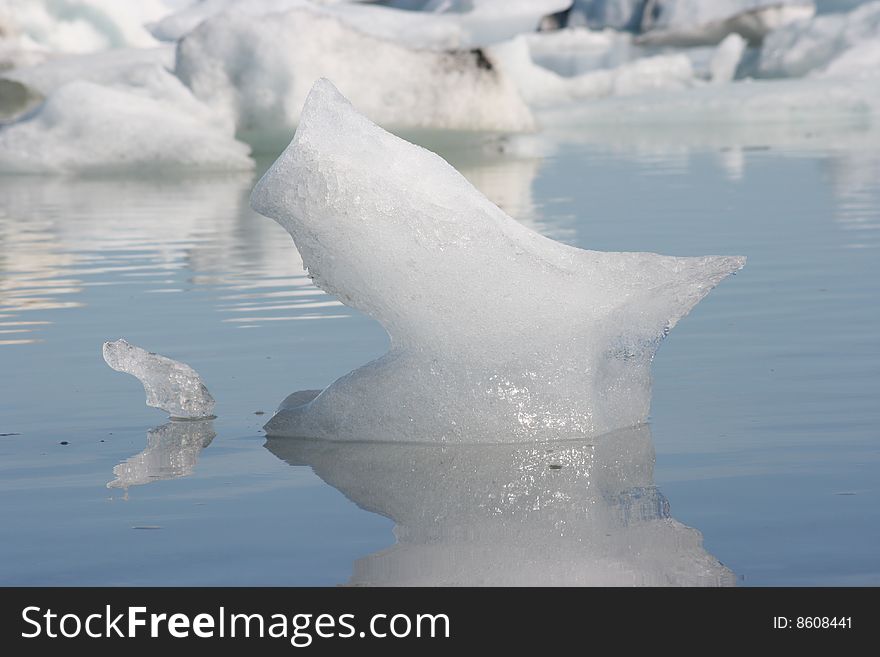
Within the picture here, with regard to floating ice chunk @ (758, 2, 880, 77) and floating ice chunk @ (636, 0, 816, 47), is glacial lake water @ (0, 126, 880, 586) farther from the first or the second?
floating ice chunk @ (636, 0, 816, 47)

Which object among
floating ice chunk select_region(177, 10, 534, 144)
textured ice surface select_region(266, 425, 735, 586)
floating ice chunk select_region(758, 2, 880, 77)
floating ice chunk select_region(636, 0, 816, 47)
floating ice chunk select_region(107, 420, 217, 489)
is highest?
floating ice chunk select_region(636, 0, 816, 47)

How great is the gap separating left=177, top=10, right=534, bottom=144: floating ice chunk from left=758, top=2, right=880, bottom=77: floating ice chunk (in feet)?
31.6

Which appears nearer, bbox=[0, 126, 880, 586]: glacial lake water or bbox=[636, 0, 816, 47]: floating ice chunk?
bbox=[0, 126, 880, 586]: glacial lake water

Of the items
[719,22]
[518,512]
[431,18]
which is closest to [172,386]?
[518,512]

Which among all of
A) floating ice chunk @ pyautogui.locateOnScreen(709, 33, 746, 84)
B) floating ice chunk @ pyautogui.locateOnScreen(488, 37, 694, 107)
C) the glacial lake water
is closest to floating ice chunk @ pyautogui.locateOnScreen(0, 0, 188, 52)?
floating ice chunk @ pyautogui.locateOnScreen(488, 37, 694, 107)

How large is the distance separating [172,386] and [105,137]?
1088cm

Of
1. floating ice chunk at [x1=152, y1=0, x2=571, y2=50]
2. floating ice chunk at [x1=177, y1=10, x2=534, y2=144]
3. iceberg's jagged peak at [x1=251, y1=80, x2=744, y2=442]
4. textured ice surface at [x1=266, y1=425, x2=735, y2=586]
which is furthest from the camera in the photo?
floating ice chunk at [x1=152, y1=0, x2=571, y2=50]

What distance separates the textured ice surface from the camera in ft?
8.93

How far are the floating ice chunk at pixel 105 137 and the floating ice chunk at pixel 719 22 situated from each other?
1506 centimetres

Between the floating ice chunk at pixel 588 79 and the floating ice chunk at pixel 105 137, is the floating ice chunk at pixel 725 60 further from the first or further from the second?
the floating ice chunk at pixel 105 137

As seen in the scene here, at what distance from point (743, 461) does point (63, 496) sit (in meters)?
1.60

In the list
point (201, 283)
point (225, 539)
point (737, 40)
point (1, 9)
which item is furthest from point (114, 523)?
point (1, 9)

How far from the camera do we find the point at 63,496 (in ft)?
11.1

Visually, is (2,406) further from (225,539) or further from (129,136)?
(129,136)
